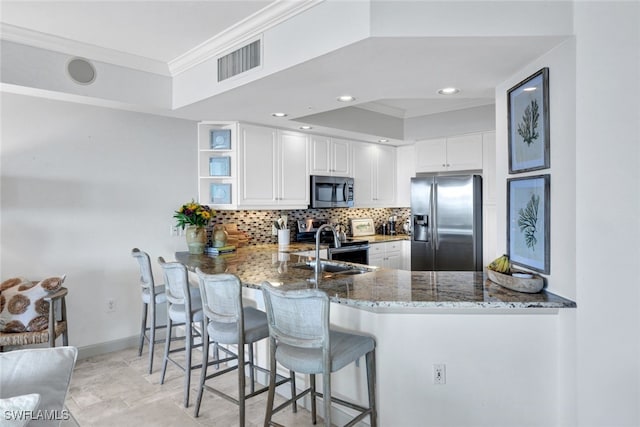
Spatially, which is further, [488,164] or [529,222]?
[488,164]

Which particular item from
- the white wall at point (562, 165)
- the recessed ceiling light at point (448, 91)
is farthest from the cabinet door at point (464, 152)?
the white wall at point (562, 165)

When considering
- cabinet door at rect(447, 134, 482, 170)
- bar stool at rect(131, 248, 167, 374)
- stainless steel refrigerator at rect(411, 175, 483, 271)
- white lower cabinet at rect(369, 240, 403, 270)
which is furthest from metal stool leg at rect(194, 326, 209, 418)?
cabinet door at rect(447, 134, 482, 170)

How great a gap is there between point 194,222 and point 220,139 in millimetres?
948

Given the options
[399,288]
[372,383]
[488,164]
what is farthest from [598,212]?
[488,164]

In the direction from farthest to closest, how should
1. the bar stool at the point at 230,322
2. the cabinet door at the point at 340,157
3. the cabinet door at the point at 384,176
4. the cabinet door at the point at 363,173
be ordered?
1. the cabinet door at the point at 384,176
2. the cabinet door at the point at 363,173
3. the cabinet door at the point at 340,157
4. the bar stool at the point at 230,322

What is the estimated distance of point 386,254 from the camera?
524 centimetres

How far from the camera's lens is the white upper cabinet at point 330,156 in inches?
187

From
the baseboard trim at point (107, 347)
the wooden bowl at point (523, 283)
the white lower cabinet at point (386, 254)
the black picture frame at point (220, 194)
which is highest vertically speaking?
the black picture frame at point (220, 194)

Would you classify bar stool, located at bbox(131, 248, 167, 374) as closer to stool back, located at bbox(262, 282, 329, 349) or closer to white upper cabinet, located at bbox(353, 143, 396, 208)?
stool back, located at bbox(262, 282, 329, 349)

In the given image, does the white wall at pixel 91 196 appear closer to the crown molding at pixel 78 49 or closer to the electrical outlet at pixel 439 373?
the crown molding at pixel 78 49

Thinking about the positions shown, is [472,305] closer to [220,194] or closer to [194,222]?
[194,222]

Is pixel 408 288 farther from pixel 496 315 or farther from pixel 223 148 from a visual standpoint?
pixel 223 148

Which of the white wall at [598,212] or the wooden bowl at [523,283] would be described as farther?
the wooden bowl at [523,283]

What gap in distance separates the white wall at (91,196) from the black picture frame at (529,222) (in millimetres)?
3095
